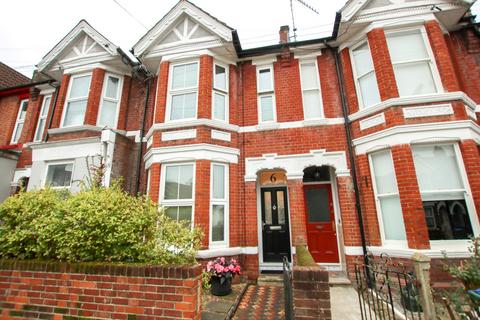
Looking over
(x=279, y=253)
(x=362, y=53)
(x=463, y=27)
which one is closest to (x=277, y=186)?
(x=279, y=253)

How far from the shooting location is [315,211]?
7.66 m

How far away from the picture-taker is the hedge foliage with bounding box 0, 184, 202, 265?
125 inches

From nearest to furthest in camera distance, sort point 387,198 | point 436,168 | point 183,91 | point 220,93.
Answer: point 436,168
point 387,198
point 183,91
point 220,93

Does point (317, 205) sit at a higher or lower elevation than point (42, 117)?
lower

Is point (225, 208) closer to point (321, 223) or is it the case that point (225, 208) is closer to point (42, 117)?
point (321, 223)

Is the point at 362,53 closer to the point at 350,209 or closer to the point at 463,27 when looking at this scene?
the point at 463,27

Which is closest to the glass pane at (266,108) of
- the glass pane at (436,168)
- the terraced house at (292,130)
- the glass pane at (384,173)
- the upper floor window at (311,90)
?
the terraced house at (292,130)

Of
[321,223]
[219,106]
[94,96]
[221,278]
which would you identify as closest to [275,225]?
[321,223]

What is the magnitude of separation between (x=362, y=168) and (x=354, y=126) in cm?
136

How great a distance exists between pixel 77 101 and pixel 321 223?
10.0 metres

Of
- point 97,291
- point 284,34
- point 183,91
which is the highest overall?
point 284,34

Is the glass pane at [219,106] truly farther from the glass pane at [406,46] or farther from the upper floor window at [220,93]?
the glass pane at [406,46]

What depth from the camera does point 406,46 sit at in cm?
674

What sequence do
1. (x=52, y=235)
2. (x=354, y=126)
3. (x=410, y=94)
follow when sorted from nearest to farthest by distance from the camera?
1. (x=52, y=235)
2. (x=410, y=94)
3. (x=354, y=126)
